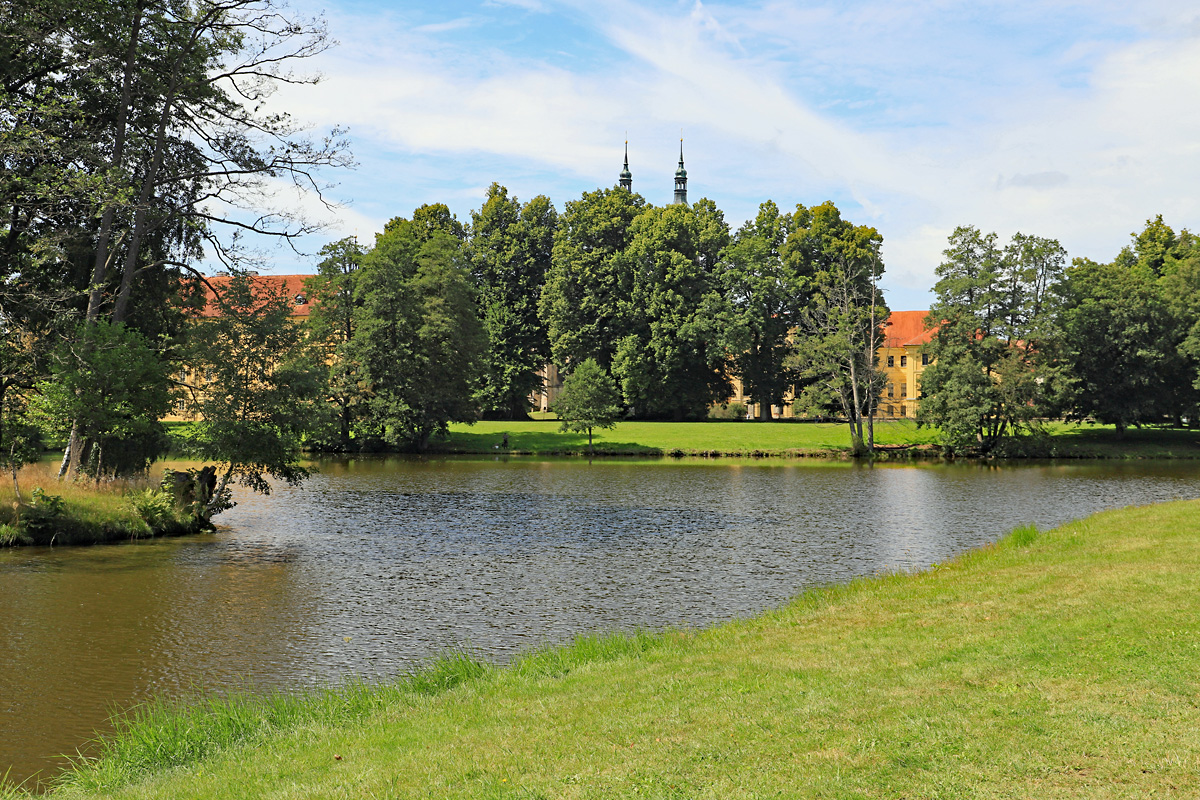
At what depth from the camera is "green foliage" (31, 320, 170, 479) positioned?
21734 millimetres

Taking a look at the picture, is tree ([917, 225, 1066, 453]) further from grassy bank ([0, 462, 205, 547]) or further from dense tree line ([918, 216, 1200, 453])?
grassy bank ([0, 462, 205, 547])

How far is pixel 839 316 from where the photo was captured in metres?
59.8

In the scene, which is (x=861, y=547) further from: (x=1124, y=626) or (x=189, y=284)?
(x=189, y=284)

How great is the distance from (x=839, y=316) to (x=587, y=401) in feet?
58.9

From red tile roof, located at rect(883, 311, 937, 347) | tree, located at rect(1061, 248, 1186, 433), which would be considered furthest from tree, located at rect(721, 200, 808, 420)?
red tile roof, located at rect(883, 311, 937, 347)

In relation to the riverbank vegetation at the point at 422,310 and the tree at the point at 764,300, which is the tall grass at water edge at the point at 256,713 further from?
the tree at the point at 764,300

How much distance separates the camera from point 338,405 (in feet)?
194

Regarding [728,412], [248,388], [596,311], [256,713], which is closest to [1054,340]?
[728,412]

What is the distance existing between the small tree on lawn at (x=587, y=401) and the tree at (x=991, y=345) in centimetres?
2097

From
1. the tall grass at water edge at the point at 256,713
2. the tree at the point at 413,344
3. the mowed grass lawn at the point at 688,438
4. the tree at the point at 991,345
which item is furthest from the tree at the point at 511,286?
the tall grass at water edge at the point at 256,713

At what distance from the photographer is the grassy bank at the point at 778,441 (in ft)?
188

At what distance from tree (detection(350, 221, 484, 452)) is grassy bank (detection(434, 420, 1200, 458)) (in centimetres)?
340

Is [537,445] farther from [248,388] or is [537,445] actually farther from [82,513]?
[82,513]

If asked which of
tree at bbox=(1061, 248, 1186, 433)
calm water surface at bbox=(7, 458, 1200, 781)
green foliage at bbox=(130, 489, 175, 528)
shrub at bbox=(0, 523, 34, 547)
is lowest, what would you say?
calm water surface at bbox=(7, 458, 1200, 781)
